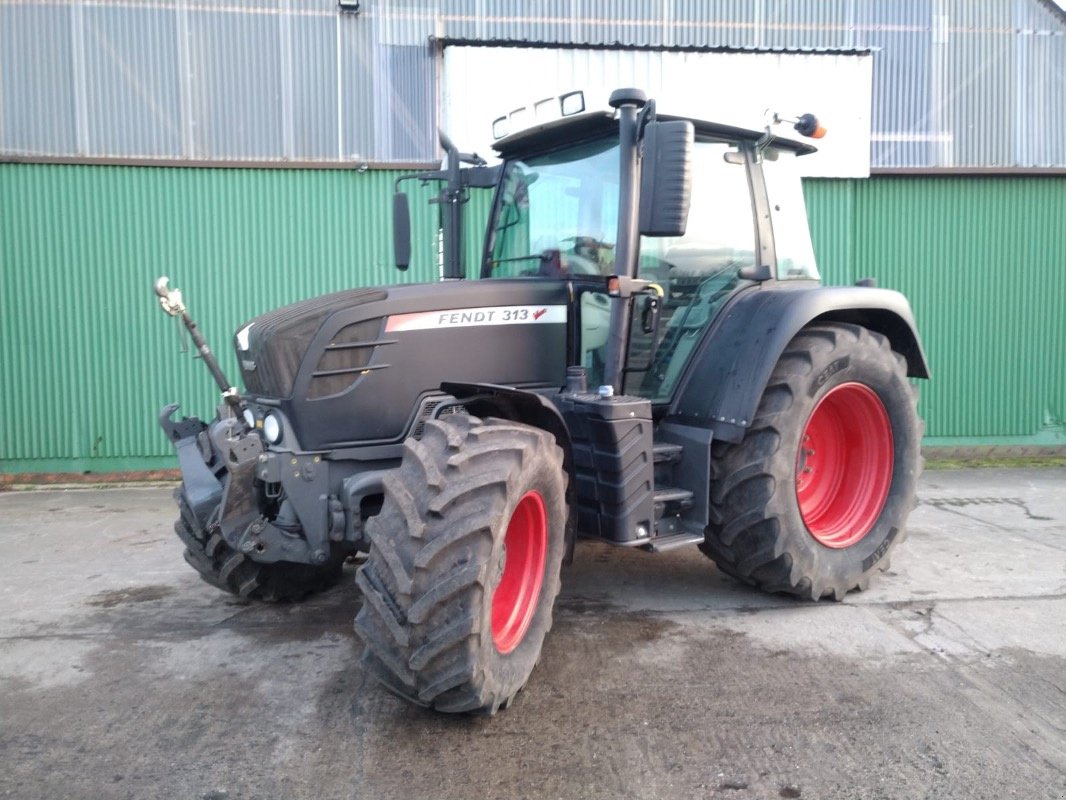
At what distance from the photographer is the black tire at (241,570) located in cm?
426

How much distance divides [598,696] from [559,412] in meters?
1.12

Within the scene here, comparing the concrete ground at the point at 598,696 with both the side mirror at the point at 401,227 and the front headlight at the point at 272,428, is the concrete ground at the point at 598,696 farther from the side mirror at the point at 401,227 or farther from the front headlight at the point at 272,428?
the side mirror at the point at 401,227

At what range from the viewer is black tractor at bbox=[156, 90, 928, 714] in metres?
3.12

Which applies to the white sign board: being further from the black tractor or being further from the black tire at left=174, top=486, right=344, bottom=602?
the black tire at left=174, top=486, right=344, bottom=602

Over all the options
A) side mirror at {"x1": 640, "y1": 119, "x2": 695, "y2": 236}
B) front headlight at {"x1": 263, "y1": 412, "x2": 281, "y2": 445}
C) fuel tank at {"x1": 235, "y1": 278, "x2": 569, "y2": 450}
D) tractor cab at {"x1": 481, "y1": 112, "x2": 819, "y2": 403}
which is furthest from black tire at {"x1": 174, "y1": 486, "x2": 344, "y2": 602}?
side mirror at {"x1": 640, "y1": 119, "x2": 695, "y2": 236}

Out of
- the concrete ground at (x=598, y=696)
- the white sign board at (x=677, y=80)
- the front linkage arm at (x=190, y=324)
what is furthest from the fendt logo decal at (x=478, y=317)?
the white sign board at (x=677, y=80)

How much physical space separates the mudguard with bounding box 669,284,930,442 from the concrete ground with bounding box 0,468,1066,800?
1.03 m

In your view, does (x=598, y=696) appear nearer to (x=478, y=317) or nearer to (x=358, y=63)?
(x=478, y=317)

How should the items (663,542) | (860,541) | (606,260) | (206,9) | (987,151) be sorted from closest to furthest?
(663,542) → (606,260) → (860,541) → (206,9) → (987,151)

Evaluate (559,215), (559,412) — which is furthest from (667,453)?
(559,215)

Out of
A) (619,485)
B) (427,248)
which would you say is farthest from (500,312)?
(427,248)

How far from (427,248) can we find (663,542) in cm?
573

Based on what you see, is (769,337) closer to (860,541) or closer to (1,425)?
(860,541)

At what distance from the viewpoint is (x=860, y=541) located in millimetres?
4793
